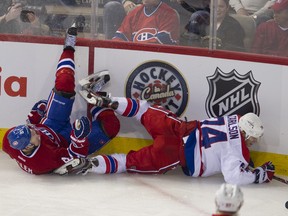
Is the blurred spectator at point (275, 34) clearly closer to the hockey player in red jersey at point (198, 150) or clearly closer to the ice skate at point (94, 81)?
the hockey player in red jersey at point (198, 150)

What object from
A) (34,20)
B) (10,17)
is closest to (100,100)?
(34,20)

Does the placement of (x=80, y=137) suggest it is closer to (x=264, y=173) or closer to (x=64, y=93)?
(x=64, y=93)

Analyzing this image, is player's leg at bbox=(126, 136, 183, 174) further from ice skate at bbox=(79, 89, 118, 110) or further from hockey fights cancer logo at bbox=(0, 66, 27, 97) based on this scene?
hockey fights cancer logo at bbox=(0, 66, 27, 97)

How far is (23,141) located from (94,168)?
17.8 inches

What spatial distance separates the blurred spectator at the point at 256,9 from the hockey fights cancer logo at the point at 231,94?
0.32 metres

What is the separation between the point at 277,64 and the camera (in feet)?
16.1

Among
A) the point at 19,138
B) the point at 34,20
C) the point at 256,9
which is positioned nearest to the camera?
the point at 19,138

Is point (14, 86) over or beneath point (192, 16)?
beneath

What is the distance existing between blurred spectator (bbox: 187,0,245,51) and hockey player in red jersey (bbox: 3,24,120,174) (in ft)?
1.99

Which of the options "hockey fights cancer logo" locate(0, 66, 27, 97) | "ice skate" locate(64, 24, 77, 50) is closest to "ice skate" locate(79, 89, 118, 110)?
"ice skate" locate(64, 24, 77, 50)

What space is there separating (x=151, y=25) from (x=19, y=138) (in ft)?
3.53

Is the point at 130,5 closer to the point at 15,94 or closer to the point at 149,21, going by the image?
the point at 149,21

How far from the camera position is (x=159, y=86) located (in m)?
5.13

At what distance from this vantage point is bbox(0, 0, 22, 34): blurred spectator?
529 centimetres
